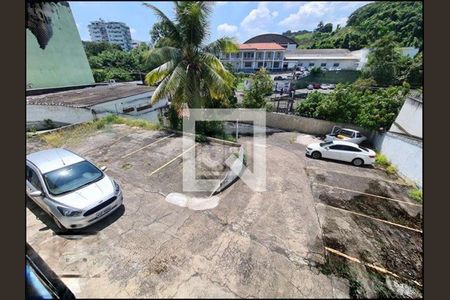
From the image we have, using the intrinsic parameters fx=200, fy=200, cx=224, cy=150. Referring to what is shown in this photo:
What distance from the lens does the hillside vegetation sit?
1482cm

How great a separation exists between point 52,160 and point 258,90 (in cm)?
1539

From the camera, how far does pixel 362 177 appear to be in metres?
10.4

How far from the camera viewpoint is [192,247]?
5129mm

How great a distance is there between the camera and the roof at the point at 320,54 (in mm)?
40844

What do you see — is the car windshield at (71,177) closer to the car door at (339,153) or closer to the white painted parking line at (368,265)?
the white painted parking line at (368,265)

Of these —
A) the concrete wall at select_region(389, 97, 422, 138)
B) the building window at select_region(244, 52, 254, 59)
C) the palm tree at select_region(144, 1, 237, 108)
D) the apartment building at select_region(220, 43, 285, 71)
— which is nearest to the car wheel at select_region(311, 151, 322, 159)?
the concrete wall at select_region(389, 97, 422, 138)

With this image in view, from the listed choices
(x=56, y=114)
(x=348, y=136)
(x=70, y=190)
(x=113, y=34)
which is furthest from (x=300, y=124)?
(x=113, y=34)

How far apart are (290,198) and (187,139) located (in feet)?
22.2

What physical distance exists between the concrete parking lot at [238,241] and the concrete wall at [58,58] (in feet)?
43.1

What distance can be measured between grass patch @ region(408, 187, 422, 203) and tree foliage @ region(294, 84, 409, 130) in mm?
5861

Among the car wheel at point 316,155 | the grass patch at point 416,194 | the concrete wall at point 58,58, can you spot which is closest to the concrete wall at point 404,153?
the grass patch at point 416,194

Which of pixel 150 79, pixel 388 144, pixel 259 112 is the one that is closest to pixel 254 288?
pixel 150 79

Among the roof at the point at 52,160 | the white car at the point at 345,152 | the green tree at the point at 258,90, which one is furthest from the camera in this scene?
the green tree at the point at 258,90

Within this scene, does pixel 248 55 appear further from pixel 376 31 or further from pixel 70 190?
pixel 70 190
